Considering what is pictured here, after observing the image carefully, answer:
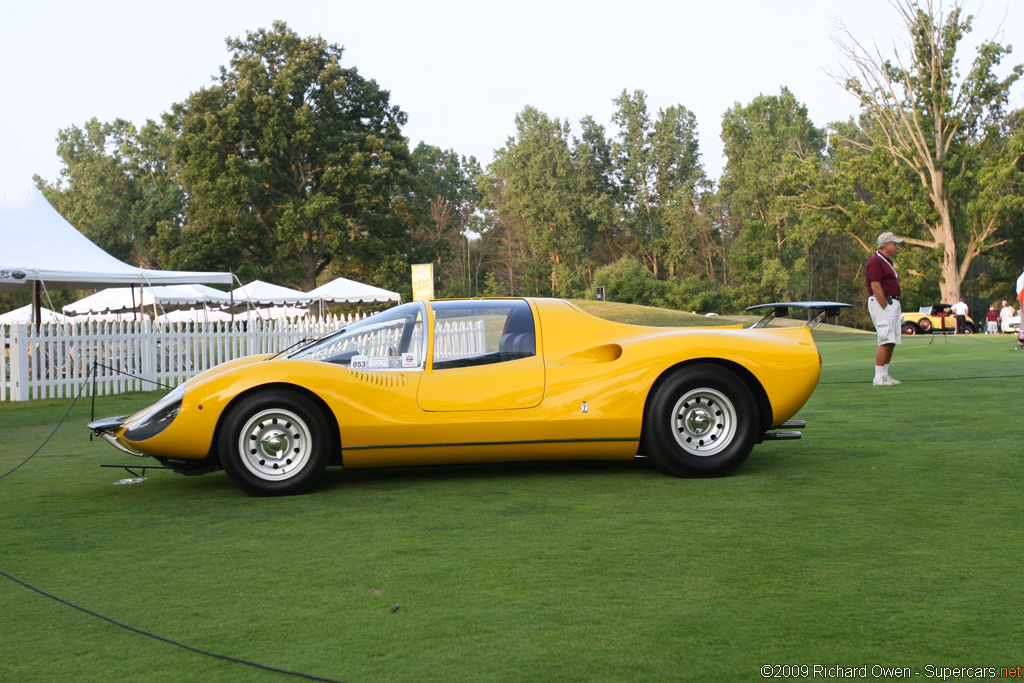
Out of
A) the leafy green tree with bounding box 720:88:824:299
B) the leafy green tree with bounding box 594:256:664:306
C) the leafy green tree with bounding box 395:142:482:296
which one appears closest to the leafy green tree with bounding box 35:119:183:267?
the leafy green tree with bounding box 395:142:482:296

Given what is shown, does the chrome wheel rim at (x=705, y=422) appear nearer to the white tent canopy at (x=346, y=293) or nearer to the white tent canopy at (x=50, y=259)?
the white tent canopy at (x=50, y=259)

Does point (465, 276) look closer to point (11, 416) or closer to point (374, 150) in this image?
point (374, 150)

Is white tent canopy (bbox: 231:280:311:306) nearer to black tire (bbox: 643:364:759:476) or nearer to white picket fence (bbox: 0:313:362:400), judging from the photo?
white picket fence (bbox: 0:313:362:400)

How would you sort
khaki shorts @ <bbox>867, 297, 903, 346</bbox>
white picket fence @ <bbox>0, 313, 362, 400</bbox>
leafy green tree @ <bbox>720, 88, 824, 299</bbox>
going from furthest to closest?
leafy green tree @ <bbox>720, 88, 824, 299</bbox> < white picket fence @ <bbox>0, 313, 362, 400</bbox> < khaki shorts @ <bbox>867, 297, 903, 346</bbox>

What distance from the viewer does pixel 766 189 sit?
67.1 metres

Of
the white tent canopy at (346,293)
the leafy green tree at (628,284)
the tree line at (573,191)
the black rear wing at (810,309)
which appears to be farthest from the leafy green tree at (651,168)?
the black rear wing at (810,309)

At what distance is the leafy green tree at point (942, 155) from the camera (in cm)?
4494

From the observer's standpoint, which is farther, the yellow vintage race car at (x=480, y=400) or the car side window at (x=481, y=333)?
the car side window at (x=481, y=333)

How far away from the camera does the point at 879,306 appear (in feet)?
35.9

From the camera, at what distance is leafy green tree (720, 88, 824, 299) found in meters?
63.0

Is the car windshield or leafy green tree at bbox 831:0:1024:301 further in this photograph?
leafy green tree at bbox 831:0:1024:301

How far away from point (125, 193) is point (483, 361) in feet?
245

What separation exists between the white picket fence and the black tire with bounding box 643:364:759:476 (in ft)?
30.7

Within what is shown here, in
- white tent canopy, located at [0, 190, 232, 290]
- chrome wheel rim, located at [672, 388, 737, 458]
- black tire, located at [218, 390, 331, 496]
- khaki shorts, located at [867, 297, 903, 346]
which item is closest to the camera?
black tire, located at [218, 390, 331, 496]
